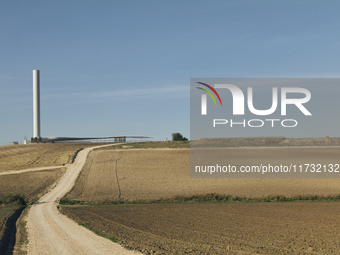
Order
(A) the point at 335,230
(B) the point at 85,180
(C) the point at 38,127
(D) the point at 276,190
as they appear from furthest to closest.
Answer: (C) the point at 38,127, (B) the point at 85,180, (D) the point at 276,190, (A) the point at 335,230

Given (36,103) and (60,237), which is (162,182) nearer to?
(60,237)

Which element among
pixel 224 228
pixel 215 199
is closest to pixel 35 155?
pixel 215 199

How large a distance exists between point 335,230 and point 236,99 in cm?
2277

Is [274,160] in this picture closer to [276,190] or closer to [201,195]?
[276,190]

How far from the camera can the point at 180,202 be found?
38.3 m

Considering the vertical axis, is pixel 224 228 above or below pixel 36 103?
below

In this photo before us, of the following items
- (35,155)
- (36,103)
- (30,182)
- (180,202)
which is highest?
(36,103)

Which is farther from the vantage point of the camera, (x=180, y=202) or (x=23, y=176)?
(x=23, y=176)

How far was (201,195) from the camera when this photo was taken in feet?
132

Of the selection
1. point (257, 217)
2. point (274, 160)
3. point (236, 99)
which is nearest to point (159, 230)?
point (257, 217)

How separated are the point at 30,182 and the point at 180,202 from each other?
26.3m

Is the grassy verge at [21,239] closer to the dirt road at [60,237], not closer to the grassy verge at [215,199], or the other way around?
the dirt road at [60,237]

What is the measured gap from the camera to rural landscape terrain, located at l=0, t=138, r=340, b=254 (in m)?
18.6

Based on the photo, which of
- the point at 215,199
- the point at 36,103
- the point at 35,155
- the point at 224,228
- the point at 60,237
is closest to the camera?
the point at 60,237
